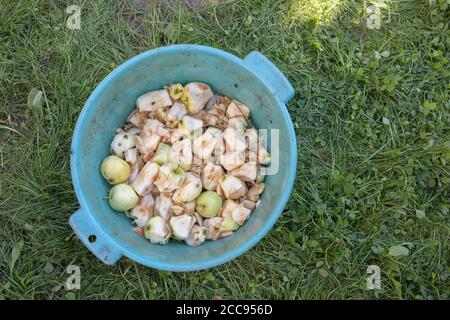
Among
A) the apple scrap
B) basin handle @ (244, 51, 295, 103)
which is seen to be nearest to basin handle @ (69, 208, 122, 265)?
the apple scrap

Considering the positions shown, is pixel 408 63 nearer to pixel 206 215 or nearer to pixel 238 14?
pixel 238 14

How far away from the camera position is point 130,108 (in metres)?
2.10

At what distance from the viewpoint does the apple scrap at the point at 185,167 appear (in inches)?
75.8

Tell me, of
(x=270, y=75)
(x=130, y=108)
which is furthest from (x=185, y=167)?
(x=270, y=75)

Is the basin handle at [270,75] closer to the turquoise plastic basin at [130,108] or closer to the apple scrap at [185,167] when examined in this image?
the turquoise plastic basin at [130,108]

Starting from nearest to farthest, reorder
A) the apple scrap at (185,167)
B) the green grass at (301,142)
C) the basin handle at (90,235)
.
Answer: the basin handle at (90,235), the apple scrap at (185,167), the green grass at (301,142)

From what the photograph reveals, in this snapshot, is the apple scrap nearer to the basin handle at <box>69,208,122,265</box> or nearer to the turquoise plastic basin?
the turquoise plastic basin

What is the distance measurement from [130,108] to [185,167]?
0.37 meters

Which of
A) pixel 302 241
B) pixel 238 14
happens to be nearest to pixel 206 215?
pixel 302 241

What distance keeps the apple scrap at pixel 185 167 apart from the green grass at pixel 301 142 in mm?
238

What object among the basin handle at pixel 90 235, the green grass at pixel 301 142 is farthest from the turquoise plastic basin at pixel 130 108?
the green grass at pixel 301 142

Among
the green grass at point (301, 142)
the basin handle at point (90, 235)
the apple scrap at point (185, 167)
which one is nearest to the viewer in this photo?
the basin handle at point (90, 235)

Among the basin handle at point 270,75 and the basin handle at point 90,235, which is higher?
the basin handle at point 270,75

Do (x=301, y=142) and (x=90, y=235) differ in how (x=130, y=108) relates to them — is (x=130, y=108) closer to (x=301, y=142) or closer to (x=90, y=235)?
(x=90, y=235)
